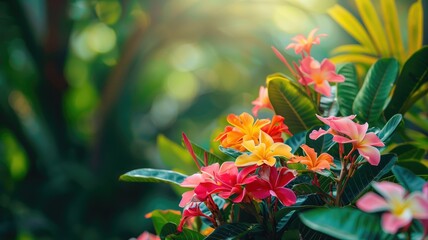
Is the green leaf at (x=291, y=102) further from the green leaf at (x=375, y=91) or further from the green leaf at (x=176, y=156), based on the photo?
the green leaf at (x=176, y=156)

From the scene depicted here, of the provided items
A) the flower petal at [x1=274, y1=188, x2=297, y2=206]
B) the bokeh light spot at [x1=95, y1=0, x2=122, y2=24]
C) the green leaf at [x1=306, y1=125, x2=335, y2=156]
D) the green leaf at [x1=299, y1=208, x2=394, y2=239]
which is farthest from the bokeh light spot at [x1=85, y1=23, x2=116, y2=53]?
the green leaf at [x1=299, y1=208, x2=394, y2=239]

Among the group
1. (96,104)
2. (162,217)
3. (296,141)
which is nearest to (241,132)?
(296,141)

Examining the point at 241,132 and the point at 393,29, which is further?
the point at 393,29

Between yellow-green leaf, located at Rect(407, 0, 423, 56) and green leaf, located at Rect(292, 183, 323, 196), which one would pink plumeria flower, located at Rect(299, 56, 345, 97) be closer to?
green leaf, located at Rect(292, 183, 323, 196)

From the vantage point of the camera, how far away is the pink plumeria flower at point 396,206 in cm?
31

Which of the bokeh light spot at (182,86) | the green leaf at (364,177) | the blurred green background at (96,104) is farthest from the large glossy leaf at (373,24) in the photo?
the bokeh light spot at (182,86)

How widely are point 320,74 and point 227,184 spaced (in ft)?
0.65

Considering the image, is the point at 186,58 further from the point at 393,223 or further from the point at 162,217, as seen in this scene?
the point at 393,223

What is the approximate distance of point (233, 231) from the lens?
18.9 inches

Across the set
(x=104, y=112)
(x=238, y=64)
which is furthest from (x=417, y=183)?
(x=238, y=64)

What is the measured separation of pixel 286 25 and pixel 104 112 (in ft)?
5.27

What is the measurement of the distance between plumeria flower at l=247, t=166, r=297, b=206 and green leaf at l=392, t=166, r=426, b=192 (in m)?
0.10

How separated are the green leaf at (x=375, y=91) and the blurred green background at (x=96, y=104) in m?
2.60

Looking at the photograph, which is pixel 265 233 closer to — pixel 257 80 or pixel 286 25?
pixel 286 25
